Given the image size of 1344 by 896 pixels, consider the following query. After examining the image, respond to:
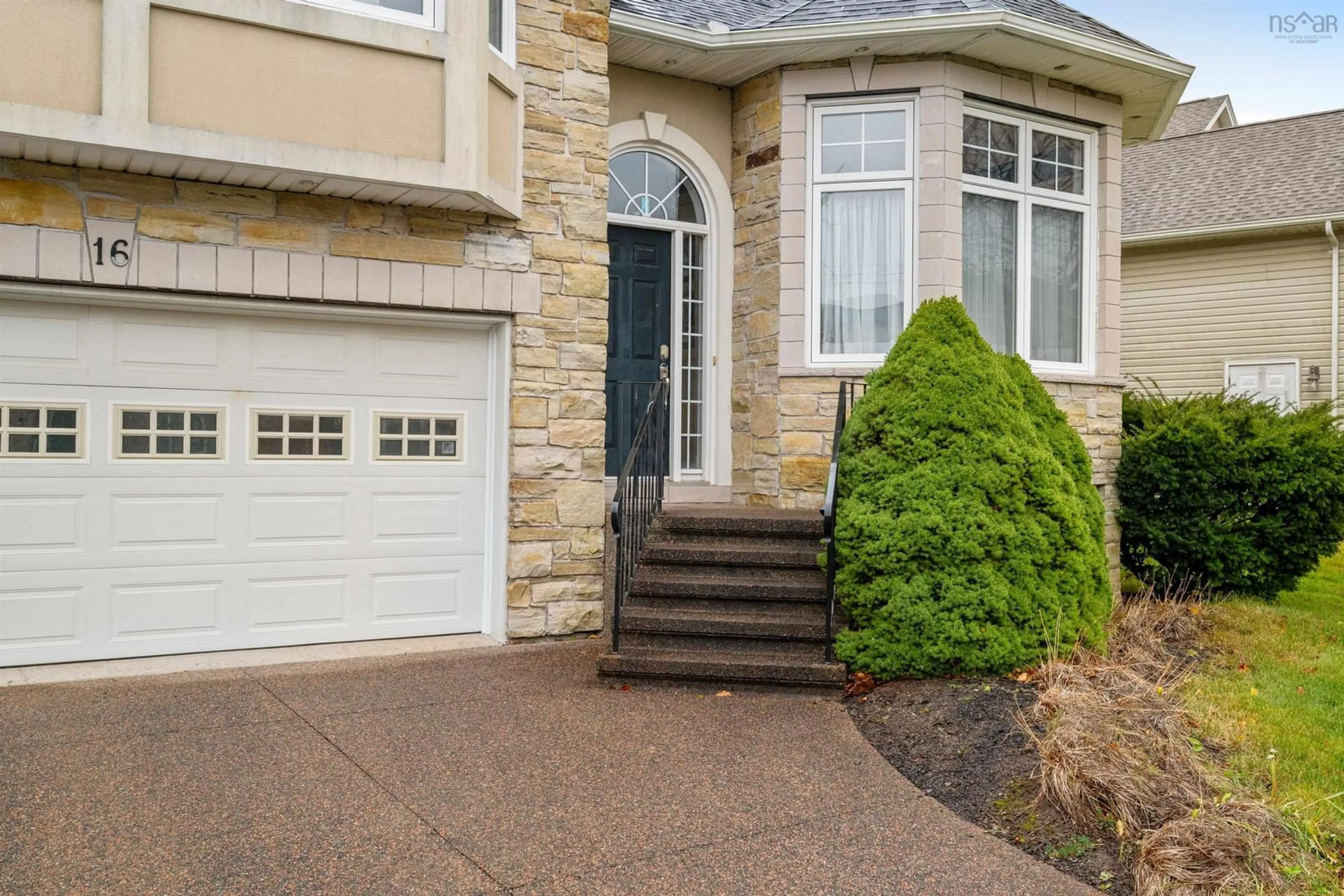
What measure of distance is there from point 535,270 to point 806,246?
2.17 metres

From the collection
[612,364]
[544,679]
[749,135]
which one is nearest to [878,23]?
[749,135]

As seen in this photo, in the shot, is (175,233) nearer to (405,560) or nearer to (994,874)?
(405,560)

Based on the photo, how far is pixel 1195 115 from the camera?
21.2m

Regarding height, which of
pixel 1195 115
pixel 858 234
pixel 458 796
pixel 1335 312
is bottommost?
pixel 458 796

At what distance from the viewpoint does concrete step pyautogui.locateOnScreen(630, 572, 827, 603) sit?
628 cm

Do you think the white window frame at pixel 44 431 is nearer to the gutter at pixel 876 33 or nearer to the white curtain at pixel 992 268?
the gutter at pixel 876 33

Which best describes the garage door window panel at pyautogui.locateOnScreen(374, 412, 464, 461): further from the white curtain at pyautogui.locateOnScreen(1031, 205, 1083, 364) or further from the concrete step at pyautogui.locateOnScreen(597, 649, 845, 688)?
the white curtain at pyautogui.locateOnScreen(1031, 205, 1083, 364)

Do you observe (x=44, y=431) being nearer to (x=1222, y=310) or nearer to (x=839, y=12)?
(x=839, y=12)

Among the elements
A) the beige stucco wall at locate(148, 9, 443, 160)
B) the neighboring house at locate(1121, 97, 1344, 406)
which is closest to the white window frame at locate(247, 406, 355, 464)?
the beige stucco wall at locate(148, 9, 443, 160)

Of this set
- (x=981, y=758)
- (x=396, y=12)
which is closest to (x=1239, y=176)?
(x=396, y=12)

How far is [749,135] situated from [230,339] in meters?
4.17

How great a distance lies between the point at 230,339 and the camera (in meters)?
6.37

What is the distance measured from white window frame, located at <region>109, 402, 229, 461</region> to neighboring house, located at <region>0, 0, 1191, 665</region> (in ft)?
Result: 0.07

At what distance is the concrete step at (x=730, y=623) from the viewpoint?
19.8 feet
